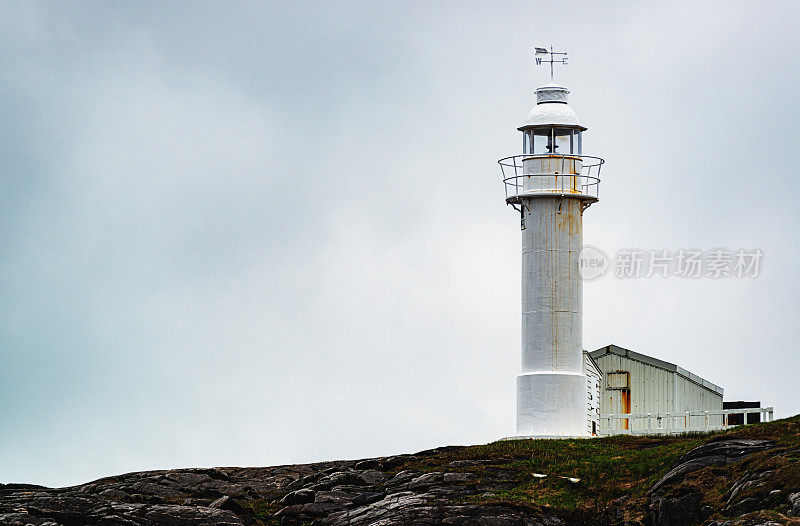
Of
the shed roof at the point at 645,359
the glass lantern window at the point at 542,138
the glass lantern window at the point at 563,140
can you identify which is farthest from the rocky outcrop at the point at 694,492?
the glass lantern window at the point at 542,138

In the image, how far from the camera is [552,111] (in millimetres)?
38969

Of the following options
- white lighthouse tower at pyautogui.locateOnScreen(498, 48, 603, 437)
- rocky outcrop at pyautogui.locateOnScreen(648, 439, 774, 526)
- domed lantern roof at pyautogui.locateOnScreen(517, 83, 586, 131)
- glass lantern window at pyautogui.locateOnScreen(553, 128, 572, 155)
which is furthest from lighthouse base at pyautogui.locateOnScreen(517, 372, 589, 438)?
rocky outcrop at pyautogui.locateOnScreen(648, 439, 774, 526)

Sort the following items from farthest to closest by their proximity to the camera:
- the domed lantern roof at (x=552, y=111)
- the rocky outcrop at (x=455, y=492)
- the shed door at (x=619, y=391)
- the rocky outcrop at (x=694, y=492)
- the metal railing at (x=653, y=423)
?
the shed door at (x=619, y=391) < the domed lantern roof at (x=552, y=111) < the metal railing at (x=653, y=423) < the rocky outcrop at (x=455, y=492) < the rocky outcrop at (x=694, y=492)

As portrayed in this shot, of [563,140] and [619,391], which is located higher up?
[563,140]

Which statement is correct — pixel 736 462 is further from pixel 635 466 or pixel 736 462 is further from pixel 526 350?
pixel 526 350

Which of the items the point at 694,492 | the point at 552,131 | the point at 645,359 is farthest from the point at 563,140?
the point at 694,492

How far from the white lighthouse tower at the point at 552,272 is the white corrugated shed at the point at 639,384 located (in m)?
2.39

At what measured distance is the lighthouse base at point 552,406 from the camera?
36.9m

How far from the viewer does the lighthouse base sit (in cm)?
3691

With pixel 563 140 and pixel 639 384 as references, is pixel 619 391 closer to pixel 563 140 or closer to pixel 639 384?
pixel 639 384

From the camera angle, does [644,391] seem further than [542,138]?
Yes

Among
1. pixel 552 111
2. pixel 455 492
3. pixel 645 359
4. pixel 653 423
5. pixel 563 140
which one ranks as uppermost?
pixel 552 111

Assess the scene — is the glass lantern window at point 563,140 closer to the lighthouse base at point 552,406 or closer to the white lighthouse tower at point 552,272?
the white lighthouse tower at point 552,272

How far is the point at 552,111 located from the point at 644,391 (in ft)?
28.5
